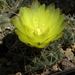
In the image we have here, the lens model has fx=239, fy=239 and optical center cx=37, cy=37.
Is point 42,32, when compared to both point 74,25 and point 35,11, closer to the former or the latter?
point 35,11

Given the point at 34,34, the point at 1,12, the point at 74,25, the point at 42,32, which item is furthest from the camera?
the point at 1,12

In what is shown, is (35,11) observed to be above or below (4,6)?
below

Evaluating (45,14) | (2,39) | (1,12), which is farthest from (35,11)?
(1,12)

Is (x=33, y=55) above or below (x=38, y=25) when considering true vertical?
below

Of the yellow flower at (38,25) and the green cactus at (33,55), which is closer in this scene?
the yellow flower at (38,25)

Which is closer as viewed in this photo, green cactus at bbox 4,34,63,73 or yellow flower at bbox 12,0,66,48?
yellow flower at bbox 12,0,66,48

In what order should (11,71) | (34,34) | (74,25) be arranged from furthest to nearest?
(74,25), (11,71), (34,34)

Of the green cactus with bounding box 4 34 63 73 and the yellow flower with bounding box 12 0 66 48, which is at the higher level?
the yellow flower with bounding box 12 0 66 48

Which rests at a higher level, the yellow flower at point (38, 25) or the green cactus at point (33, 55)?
the yellow flower at point (38, 25)
